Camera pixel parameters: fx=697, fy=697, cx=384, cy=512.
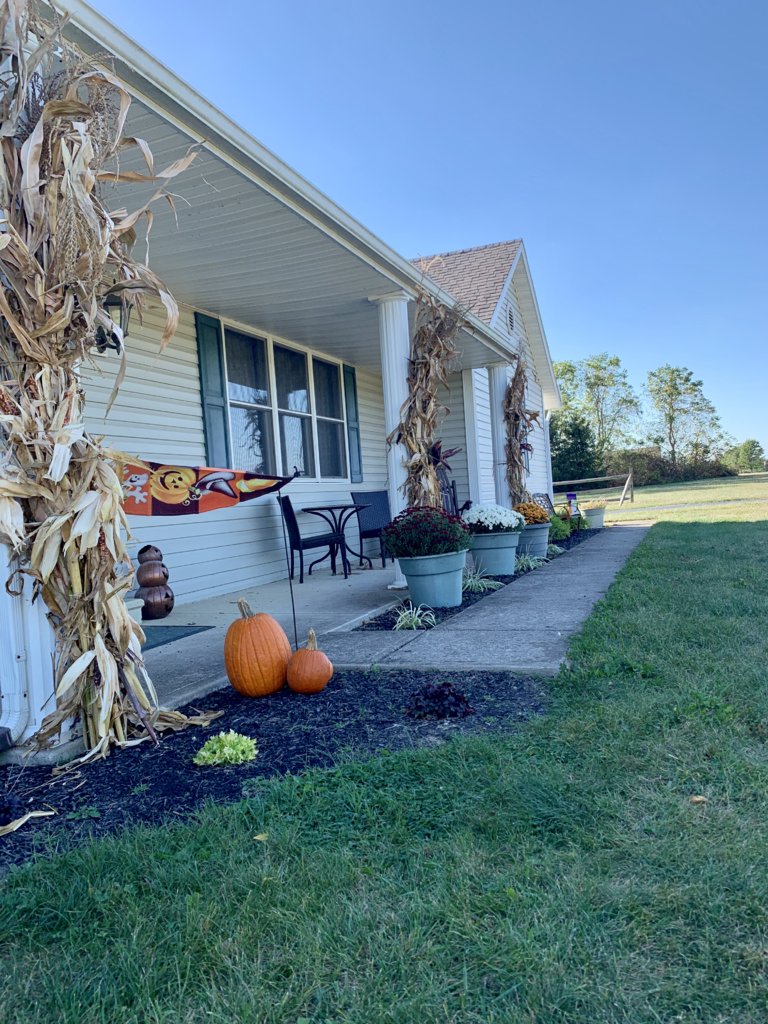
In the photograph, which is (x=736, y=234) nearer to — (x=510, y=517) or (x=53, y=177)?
(x=510, y=517)

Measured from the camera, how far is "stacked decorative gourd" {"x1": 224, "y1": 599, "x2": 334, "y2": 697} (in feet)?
10.1

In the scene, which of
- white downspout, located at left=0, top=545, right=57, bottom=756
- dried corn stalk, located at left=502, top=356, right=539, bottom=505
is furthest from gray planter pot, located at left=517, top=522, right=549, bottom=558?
white downspout, located at left=0, top=545, right=57, bottom=756

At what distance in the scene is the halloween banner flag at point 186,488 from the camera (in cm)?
374

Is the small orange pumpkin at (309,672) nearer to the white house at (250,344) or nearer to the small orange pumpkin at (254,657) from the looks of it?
the small orange pumpkin at (254,657)

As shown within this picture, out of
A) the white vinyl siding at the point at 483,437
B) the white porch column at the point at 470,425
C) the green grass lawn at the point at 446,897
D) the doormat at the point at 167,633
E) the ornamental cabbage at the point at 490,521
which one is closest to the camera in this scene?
the green grass lawn at the point at 446,897

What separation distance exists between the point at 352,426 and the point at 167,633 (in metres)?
4.73

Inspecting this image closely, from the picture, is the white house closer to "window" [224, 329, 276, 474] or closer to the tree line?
"window" [224, 329, 276, 474]

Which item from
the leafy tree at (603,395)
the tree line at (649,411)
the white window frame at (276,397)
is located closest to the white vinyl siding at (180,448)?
the white window frame at (276,397)

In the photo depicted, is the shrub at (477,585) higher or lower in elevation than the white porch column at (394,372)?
lower

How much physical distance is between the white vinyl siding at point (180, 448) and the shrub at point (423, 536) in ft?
5.76

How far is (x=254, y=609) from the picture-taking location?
5.34 metres

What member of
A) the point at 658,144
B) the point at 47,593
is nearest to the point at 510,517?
the point at 47,593

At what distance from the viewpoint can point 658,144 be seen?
1891 cm

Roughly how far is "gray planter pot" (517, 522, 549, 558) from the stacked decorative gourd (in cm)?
508
